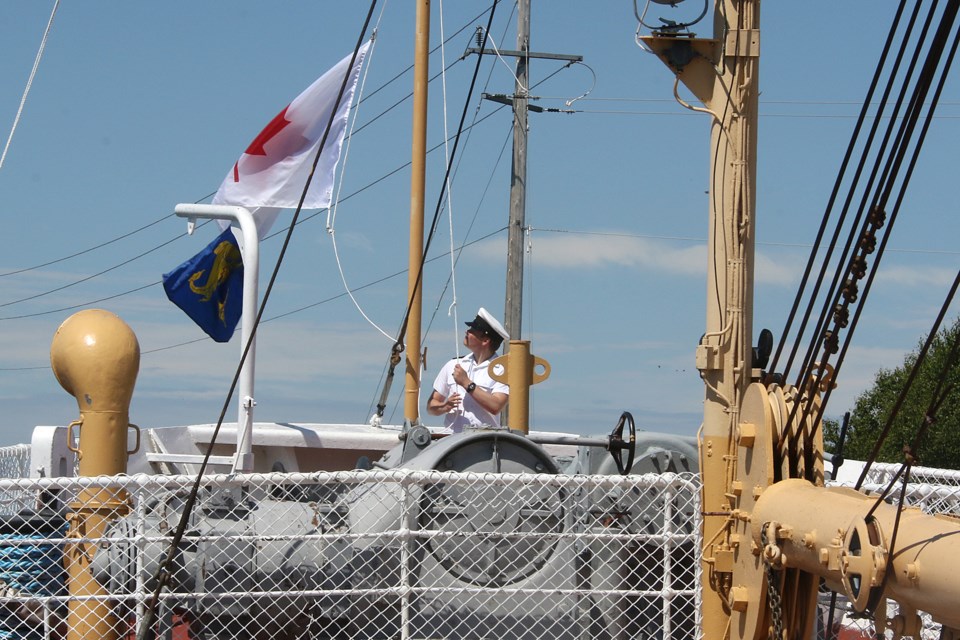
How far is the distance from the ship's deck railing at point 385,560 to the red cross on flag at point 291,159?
3.91 m

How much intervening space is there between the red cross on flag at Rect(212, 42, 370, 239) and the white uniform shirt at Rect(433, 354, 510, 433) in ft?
5.31

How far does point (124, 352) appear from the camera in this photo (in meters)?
6.48

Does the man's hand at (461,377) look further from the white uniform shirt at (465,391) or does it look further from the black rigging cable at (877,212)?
the black rigging cable at (877,212)

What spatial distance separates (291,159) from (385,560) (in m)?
4.75

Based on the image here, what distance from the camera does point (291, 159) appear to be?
31.1ft

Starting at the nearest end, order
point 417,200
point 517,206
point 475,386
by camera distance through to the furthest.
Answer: point 475,386 < point 417,200 < point 517,206

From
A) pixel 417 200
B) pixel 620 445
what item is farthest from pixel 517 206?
pixel 620 445

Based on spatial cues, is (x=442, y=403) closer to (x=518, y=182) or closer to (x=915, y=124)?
(x=915, y=124)

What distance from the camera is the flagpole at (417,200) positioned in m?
9.02

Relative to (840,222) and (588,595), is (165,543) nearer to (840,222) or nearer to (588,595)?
(588,595)

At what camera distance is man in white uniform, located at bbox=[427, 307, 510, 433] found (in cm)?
875

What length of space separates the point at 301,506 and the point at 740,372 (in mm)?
2223

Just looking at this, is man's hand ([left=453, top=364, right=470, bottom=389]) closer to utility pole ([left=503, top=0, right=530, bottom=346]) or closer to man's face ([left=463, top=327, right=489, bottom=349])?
man's face ([left=463, top=327, right=489, bottom=349])

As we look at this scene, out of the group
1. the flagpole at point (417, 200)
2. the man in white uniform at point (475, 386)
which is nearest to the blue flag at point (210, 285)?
the flagpole at point (417, 200)
